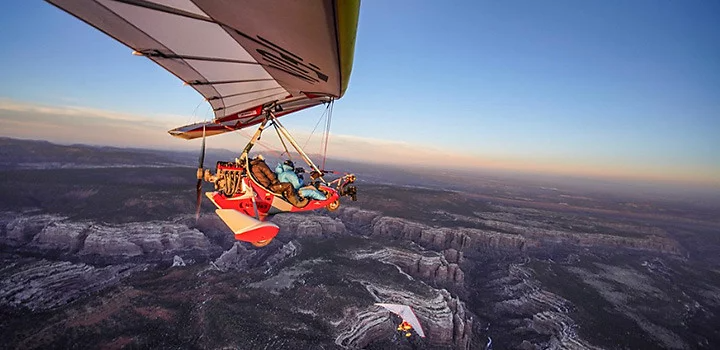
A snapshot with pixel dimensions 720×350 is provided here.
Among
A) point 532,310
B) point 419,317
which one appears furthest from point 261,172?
point 532,310

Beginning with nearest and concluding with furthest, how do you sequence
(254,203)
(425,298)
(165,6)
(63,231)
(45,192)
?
(165,6)
(254,203)
(425,298)
(63,231)
(45,192)

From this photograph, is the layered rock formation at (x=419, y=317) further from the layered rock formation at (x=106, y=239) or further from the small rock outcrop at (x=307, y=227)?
the layered rock formation at (x=106, y=239)

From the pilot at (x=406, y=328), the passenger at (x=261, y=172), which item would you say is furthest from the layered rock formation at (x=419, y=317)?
the passenger at (x=261, y=172)

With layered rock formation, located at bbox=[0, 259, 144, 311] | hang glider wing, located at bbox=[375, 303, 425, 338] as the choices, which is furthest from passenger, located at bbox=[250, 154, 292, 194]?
layered rock formation, located at bbox=[0, 259, 144, 311]

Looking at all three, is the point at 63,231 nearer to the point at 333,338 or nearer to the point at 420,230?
the point at 333,338

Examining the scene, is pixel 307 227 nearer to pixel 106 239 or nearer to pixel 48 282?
pixel 106 239

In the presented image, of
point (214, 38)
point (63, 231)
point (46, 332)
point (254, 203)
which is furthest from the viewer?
point (63, 231)

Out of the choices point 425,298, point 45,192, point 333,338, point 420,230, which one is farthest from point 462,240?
point 45,192
